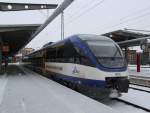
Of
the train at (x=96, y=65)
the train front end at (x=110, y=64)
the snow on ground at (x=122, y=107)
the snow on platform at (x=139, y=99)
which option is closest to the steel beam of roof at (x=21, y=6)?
the train at (x=96, y=65)

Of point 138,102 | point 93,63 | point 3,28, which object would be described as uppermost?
point 3,28

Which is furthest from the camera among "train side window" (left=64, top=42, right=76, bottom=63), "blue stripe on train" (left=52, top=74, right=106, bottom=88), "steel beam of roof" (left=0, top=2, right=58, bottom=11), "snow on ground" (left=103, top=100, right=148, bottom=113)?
"steel beam of roof" (left=0, top=2, right=58, bottom=11)

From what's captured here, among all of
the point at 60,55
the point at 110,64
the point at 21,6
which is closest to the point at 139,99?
the point at 110,64

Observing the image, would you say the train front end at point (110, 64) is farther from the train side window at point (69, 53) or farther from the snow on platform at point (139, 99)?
the train side window at point (69, 53)

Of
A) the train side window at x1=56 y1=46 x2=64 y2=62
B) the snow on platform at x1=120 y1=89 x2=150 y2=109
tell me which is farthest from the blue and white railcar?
the train side window at x1=56 y1=46 x2=64 y2=62

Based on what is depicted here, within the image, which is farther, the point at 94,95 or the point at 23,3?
the point at 23,3

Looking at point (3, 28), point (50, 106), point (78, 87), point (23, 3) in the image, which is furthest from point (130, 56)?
point (50, 106)

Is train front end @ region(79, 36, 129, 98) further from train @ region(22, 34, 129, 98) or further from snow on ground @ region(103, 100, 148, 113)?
snow on ground @ region(103, 100, 148, 113)

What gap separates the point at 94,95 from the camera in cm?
1396

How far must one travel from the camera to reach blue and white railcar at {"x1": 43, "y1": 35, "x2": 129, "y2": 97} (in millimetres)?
12133

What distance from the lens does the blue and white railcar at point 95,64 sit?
12.1 metres

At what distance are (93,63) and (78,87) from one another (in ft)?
8.90

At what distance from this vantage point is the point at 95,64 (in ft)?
40.9

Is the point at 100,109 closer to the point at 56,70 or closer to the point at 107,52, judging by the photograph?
the point at 107,52
